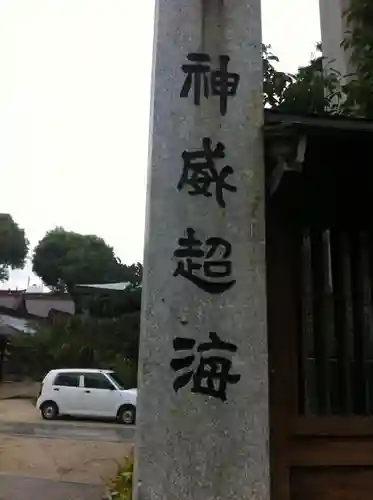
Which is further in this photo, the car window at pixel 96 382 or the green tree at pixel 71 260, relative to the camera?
the green tree at pixel 71 260

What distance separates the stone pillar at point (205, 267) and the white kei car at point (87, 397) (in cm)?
1629

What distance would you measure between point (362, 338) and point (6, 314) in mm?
39167

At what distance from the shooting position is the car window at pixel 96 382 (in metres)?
20.2

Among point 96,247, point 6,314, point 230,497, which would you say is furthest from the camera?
point 96,247

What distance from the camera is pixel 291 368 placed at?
179 inches

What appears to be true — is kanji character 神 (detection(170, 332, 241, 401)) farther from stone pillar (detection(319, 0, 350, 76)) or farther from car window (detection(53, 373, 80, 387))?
car window (detection(53, 373, 80, 387))

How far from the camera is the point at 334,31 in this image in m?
10.5

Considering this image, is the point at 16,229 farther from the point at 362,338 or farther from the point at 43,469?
the point at 362,338

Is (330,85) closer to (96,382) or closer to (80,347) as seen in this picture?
(96,382)

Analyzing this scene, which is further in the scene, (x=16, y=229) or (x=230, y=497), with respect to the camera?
(x=16, y=229)

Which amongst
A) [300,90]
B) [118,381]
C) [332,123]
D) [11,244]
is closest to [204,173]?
[332,123]

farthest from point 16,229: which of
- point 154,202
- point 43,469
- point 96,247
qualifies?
point 154,202

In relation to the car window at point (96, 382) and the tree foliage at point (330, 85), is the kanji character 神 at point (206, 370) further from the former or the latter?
the car window at point (96, 382)

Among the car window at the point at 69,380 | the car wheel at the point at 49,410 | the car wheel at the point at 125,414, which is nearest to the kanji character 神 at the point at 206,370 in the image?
the car wheel at the point at 125,414
